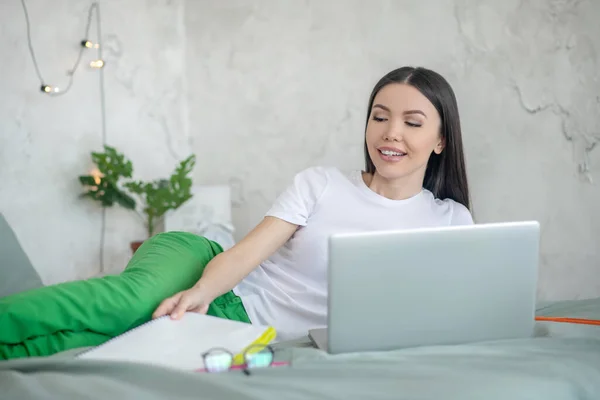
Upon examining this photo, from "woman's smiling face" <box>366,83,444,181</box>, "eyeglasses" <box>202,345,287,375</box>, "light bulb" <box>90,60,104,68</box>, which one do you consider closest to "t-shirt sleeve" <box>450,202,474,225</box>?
"woman's smiling face" <box>366,83,444,181</box>

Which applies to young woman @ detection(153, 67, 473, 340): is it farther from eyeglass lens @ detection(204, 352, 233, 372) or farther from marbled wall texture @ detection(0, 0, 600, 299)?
marbled wall texture @ detection(0, 0, 600, 299)

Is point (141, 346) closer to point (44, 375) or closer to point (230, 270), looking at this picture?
point (44, 375)

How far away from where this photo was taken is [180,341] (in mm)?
1064

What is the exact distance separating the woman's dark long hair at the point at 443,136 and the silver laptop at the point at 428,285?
2.23ft

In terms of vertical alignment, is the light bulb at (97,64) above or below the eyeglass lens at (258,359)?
above

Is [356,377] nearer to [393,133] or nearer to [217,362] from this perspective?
[217,362]

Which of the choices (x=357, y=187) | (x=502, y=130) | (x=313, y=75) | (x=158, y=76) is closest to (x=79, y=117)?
(x=158, y=76)

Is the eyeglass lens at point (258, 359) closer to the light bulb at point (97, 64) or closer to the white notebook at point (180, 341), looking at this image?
the white notebook at point (180, 341)

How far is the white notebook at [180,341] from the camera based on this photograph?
99 centimetres

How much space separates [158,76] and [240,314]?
7.18 ft

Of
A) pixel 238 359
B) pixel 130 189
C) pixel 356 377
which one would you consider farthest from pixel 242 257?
pixel 130 189

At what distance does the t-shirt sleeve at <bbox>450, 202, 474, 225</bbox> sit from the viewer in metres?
1.71

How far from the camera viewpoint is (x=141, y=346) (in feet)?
3.43

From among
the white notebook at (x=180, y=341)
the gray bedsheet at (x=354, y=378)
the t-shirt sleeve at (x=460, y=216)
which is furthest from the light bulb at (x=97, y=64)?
the gray bedsheet at (x=354, y=378)
